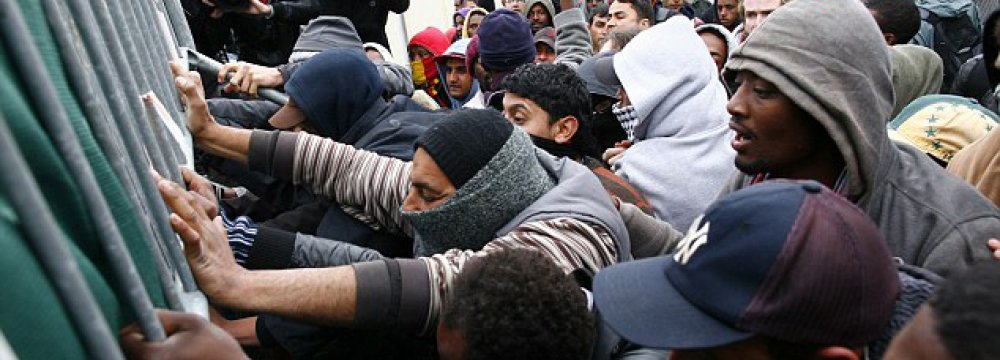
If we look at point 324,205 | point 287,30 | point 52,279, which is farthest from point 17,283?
point 287,30

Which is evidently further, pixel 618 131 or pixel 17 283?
pixel 618 131

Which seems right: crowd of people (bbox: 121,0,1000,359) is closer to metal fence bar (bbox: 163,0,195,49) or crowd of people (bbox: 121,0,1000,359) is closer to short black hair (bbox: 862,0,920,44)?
metal fence bar (bbox: 163,0,195,49)

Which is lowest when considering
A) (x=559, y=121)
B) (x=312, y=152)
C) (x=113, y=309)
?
(x=559, y=121)

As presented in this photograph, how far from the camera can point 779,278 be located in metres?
1.18

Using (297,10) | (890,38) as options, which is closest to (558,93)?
(297,10)

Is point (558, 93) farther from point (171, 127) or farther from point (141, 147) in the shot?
point (141, 147)

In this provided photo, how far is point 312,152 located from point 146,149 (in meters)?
0.89

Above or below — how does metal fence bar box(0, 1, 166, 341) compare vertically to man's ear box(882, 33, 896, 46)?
above

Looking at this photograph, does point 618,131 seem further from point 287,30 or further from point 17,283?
point 17,283

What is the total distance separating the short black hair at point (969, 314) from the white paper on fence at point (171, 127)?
1.34 metres

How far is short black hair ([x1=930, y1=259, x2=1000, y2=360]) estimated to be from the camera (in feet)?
2.87

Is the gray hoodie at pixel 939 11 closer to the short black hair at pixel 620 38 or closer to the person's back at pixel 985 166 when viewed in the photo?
the short black hair at pixel 620 38

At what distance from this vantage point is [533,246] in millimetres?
1717

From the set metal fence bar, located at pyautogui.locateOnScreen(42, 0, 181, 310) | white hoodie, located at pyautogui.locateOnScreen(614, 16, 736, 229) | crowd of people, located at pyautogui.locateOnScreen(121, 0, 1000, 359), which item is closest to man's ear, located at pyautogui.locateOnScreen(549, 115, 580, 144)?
crowd of people, located at pyautogui.locateOnScreen(121, 0, 1000, 359)
